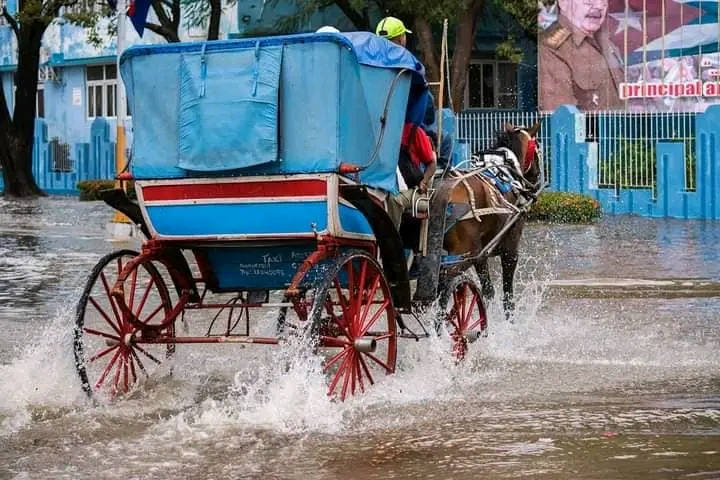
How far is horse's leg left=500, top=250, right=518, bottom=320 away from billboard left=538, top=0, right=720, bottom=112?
51.0ft

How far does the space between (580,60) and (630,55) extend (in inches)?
40.3

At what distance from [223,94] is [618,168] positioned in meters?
17.7

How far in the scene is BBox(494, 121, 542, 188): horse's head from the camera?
11727 mm

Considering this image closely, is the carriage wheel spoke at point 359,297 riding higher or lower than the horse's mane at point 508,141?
lower

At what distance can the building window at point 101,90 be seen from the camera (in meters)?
38.4

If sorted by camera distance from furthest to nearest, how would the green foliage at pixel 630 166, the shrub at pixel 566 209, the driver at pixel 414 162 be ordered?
the green foliage at pixel 630 166, the shrub at pixel 566 209, the driver at pixel 414 162

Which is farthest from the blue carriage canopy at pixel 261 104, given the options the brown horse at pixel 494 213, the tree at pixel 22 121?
the tree at pixel 22 121

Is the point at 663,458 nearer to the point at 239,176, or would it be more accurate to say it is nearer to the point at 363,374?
the point at 363,374

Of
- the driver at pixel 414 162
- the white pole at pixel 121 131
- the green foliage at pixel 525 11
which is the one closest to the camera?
the driver at pixel 414 162

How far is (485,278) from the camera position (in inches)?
431

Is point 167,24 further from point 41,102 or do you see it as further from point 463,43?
point 41,102

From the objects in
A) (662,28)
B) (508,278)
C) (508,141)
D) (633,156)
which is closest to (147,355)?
(508,278)

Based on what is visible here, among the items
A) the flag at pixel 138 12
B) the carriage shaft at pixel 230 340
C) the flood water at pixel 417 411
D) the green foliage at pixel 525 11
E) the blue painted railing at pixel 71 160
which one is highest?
the green foliage at pixel 525 11

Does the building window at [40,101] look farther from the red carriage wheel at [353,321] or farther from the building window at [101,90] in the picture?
the red carriage wheel at [353,321]
